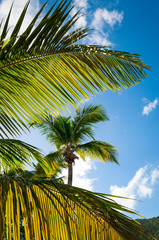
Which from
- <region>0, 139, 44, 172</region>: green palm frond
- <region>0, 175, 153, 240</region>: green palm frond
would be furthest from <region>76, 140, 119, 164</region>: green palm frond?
<region>0, 175, 153, 240</region>: green palm frond

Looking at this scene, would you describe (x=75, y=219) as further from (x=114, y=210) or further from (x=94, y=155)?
(x=94, y=155)

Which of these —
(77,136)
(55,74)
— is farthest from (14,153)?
(77,136)

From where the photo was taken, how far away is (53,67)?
1.86 meters

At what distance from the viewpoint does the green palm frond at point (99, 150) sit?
41.5 feet

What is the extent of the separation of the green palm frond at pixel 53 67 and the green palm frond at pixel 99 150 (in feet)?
35.5

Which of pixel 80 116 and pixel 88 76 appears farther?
pixel 80 116

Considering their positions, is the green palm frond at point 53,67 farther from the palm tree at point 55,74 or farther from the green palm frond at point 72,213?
the green palm frond at point 72,213

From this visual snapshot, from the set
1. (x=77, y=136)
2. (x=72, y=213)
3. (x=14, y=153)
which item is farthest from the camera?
(x=77, y=136)

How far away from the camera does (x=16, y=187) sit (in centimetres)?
105

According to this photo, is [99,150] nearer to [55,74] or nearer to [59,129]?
[59,129]

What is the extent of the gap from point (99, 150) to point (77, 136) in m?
1.49

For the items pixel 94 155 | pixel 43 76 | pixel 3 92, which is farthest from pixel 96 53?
pixel 94 155

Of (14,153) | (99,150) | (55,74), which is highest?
(99,150)

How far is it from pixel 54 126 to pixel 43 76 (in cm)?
1089
